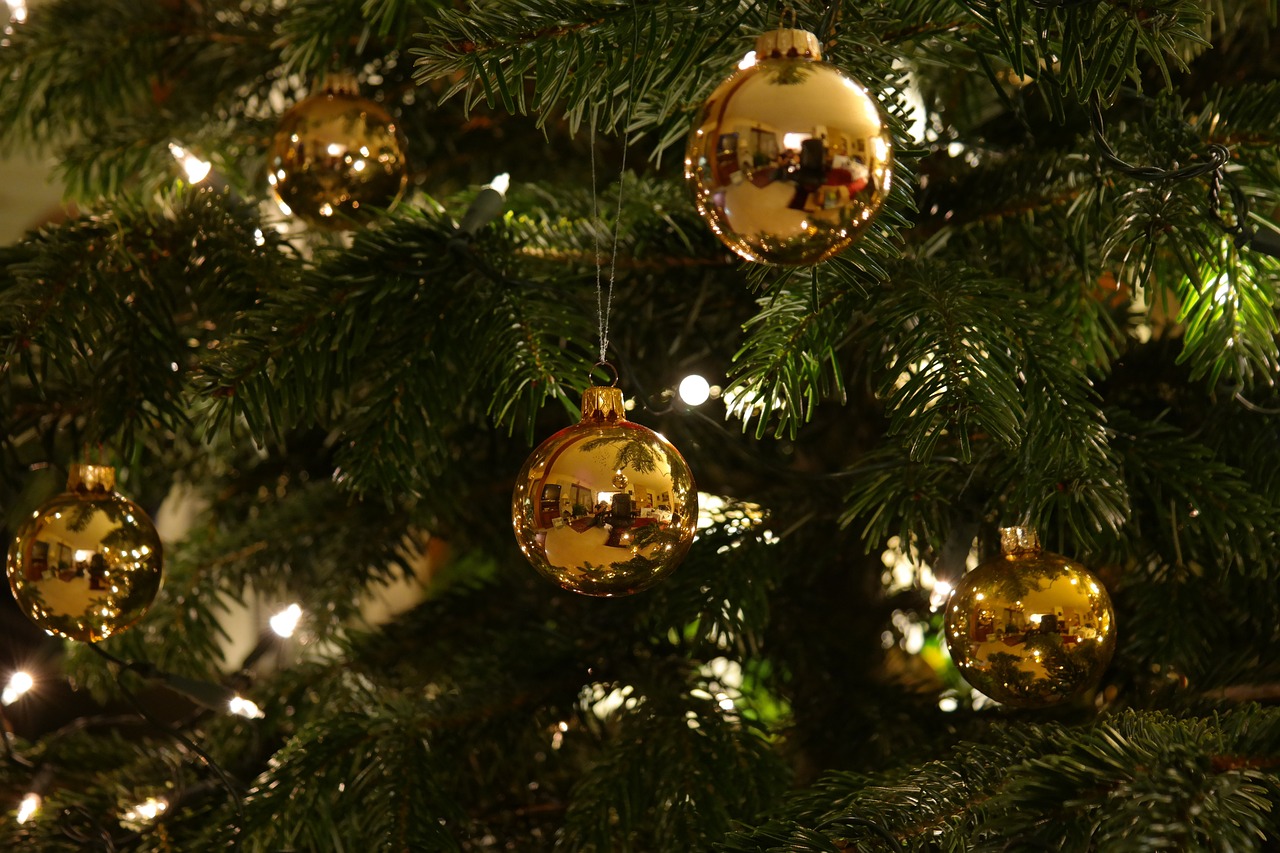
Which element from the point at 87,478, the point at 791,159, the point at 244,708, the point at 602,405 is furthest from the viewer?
the point at 244,708

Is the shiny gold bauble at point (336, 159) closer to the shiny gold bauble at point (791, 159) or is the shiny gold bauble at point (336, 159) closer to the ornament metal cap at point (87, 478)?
the ornament metal cap at point (87, 478)

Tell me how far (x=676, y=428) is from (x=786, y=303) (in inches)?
8.6

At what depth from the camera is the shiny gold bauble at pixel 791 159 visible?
354 millimetres

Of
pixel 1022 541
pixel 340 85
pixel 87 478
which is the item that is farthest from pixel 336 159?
pixel 1022 541

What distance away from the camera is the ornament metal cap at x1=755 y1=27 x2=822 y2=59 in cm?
38

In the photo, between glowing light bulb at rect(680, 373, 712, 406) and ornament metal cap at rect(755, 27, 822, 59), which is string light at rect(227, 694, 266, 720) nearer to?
glowing light bulb at rect(680, 373, 712, 406)

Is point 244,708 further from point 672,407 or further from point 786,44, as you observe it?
point 786,44

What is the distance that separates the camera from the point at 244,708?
2.32 feet

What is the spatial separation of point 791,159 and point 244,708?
20.9 inches

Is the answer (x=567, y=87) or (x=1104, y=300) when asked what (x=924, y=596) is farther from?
(x=567, y=87)

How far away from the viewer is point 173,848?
1.96ft

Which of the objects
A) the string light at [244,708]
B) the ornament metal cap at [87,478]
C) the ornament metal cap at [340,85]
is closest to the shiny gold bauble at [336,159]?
the ornament metal cap at [340,85]

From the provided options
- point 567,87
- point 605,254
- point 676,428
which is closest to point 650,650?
point 676,428

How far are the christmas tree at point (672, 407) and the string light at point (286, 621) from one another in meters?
0.02
